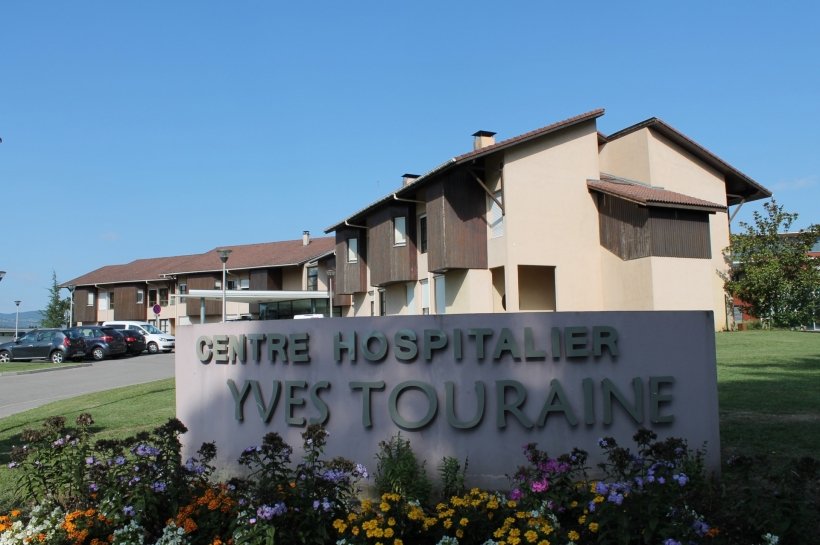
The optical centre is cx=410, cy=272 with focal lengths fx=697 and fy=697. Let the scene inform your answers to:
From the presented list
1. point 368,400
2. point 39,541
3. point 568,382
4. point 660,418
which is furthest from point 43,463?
point 660,418

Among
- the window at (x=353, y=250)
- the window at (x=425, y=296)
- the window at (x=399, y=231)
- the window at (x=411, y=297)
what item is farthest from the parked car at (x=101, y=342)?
the window at (x=425, y=296)

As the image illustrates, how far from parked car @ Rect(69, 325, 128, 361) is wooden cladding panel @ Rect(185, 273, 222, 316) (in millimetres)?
20482

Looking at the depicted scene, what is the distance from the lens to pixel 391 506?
4.91m

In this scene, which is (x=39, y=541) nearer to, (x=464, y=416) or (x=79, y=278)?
(x=464, y=416)

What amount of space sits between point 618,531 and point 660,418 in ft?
5.87

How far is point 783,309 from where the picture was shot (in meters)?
30.3

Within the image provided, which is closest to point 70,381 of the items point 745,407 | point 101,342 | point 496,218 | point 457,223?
point 101,342

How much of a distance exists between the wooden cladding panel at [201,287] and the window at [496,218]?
32.6 m

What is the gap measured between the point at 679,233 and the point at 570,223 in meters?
3.69

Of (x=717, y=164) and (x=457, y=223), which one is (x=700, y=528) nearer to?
(x=457, y=223)

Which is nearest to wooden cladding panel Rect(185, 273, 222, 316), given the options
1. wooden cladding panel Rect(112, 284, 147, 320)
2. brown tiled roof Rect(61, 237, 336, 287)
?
brown tiled roof Rect(61, 237, 336, 287)

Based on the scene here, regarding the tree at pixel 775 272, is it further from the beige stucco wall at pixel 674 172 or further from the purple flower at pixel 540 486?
the purple flower at pixel 540 486

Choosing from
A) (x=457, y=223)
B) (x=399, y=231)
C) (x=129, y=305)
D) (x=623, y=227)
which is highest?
(x=399, y=231)

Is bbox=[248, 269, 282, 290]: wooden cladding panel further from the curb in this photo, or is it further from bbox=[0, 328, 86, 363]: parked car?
the curb
